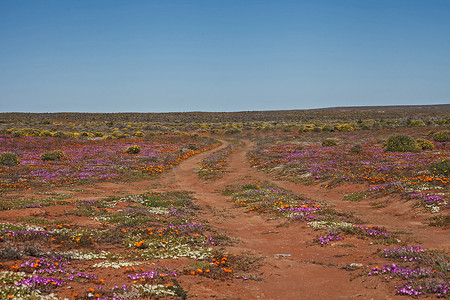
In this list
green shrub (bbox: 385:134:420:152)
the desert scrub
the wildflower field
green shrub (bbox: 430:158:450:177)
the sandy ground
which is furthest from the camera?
green shrub (bbox: 385:134:420:152)

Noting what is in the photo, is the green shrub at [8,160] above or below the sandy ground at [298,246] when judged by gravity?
above

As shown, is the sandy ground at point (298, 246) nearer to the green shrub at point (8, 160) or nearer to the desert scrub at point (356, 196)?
the desert scrub at point (356, 196)

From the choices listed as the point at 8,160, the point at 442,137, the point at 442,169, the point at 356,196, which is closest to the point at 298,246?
the point at 356,196

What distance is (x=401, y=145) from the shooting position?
32969 millimetres

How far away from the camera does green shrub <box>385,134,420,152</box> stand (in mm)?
32531

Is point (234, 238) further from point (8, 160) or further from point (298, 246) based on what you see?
point (8, 160)

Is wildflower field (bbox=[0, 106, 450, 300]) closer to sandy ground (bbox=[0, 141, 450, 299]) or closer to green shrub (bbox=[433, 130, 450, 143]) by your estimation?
sandy ground (bbox=[0, 141, 450, 299])

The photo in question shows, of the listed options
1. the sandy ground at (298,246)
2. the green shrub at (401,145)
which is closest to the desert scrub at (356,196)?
the sandy ground at (298,246)

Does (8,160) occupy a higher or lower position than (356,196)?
higher

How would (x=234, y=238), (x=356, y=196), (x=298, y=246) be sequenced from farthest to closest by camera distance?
(x=356, y=196), (x=234, y=238), (x=298, y=246)

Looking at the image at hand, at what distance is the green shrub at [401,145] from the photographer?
107ft

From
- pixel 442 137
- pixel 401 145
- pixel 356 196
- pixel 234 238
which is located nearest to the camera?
pixel 234 238

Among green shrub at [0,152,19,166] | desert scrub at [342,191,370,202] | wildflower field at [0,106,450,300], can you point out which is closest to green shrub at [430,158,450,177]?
wildflower field at [0,106,450,300]

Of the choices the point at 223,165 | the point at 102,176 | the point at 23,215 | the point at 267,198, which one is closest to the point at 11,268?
the point at 23,215
